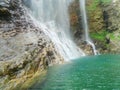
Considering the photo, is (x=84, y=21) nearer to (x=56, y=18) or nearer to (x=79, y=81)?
(x=56, y=18)

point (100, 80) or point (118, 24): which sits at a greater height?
point (118, 24)

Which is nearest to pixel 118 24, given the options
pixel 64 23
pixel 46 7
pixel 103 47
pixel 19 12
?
pixel 103 47

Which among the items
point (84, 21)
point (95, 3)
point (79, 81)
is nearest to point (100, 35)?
point (84, 21)

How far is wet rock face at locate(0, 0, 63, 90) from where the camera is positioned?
20.6 m

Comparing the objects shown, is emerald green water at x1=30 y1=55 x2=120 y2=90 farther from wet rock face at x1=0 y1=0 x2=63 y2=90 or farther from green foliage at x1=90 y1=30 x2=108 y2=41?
green foliage at x1=90 y1=30 x2=108 y2=41

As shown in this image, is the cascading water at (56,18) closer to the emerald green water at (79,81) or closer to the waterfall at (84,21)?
the waterfall at (84,21)

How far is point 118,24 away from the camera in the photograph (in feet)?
225

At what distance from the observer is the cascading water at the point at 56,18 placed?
189 feet

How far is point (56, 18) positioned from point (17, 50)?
40.8m

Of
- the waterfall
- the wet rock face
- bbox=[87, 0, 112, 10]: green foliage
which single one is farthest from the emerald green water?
bbox=[87, 0, 112, 10]: green foliage

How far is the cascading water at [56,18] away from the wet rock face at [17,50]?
68.0 feet

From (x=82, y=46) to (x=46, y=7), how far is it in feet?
38.4

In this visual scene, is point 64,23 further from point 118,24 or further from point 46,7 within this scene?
point 118,24

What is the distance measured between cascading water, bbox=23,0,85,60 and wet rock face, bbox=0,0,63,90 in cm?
2072
